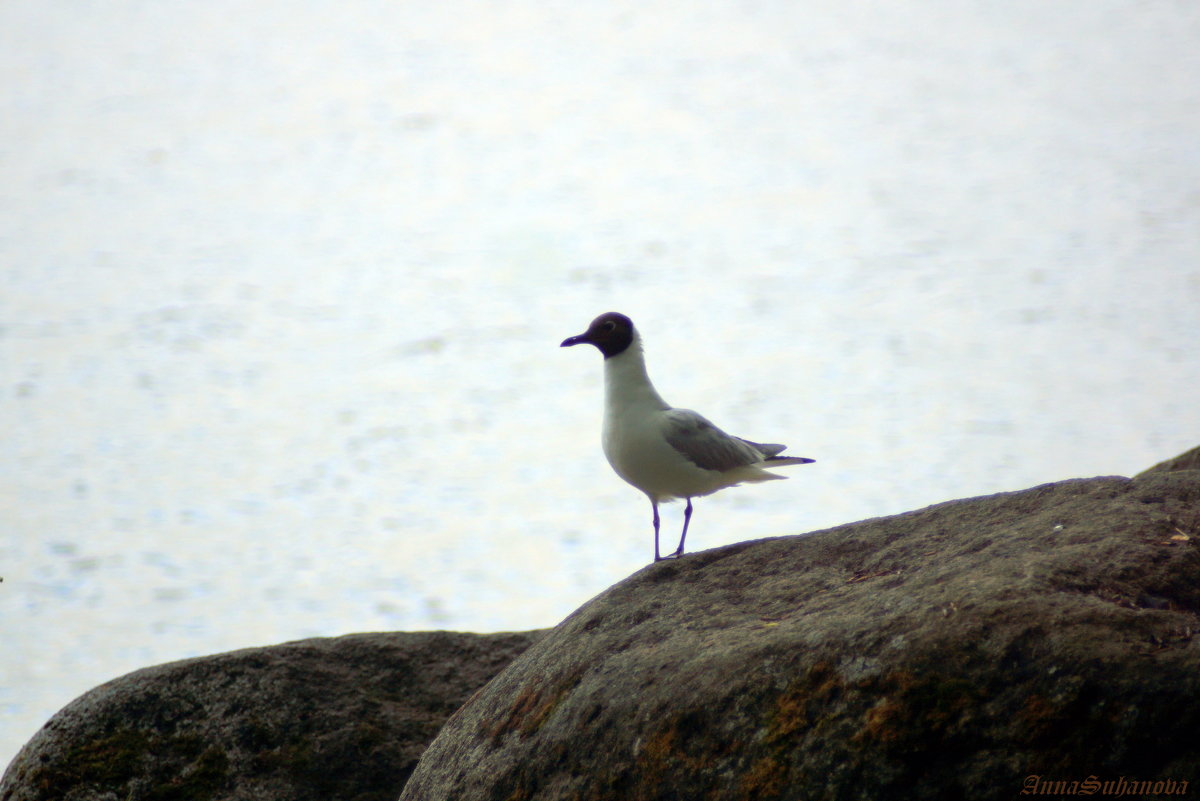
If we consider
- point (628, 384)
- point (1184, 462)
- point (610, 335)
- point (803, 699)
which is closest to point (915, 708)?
point (803, 699)

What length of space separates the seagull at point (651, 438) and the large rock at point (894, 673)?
0.90 metres

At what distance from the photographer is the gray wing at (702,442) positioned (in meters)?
4.16

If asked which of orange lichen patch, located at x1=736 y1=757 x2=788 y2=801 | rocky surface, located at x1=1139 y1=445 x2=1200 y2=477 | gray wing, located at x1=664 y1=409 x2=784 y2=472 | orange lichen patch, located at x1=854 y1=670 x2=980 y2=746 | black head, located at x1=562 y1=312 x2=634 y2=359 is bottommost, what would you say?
rocky surface, located at x1=1139 y1=445 x2=1200 y2=477

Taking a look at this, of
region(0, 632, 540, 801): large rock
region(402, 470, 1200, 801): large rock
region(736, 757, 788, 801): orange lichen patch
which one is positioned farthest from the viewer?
region(0, 632, 540, 801): large rock

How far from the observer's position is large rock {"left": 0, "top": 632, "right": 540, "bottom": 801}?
3639 millimetres

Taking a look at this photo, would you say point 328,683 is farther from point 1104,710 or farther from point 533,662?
point 1104,710

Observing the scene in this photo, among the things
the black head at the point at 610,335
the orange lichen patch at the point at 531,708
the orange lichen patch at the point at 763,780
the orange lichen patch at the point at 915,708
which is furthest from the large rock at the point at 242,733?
the orange lichen patch at the point at 915,708

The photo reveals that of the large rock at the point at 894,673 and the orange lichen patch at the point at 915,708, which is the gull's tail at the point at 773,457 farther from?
the orange lichen patch at the point at 915,708

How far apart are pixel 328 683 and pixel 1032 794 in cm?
262

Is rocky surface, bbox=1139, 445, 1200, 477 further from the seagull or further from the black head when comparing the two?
the black head

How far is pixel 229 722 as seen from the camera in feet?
12.3

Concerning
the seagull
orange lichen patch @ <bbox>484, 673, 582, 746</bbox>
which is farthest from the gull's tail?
orange lichen patch @ <bbox>484, 673, 582, 746</bbox>

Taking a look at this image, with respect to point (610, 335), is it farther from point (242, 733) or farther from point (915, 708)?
point (915, 708)

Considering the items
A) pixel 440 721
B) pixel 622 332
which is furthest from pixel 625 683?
pixel 622 332
